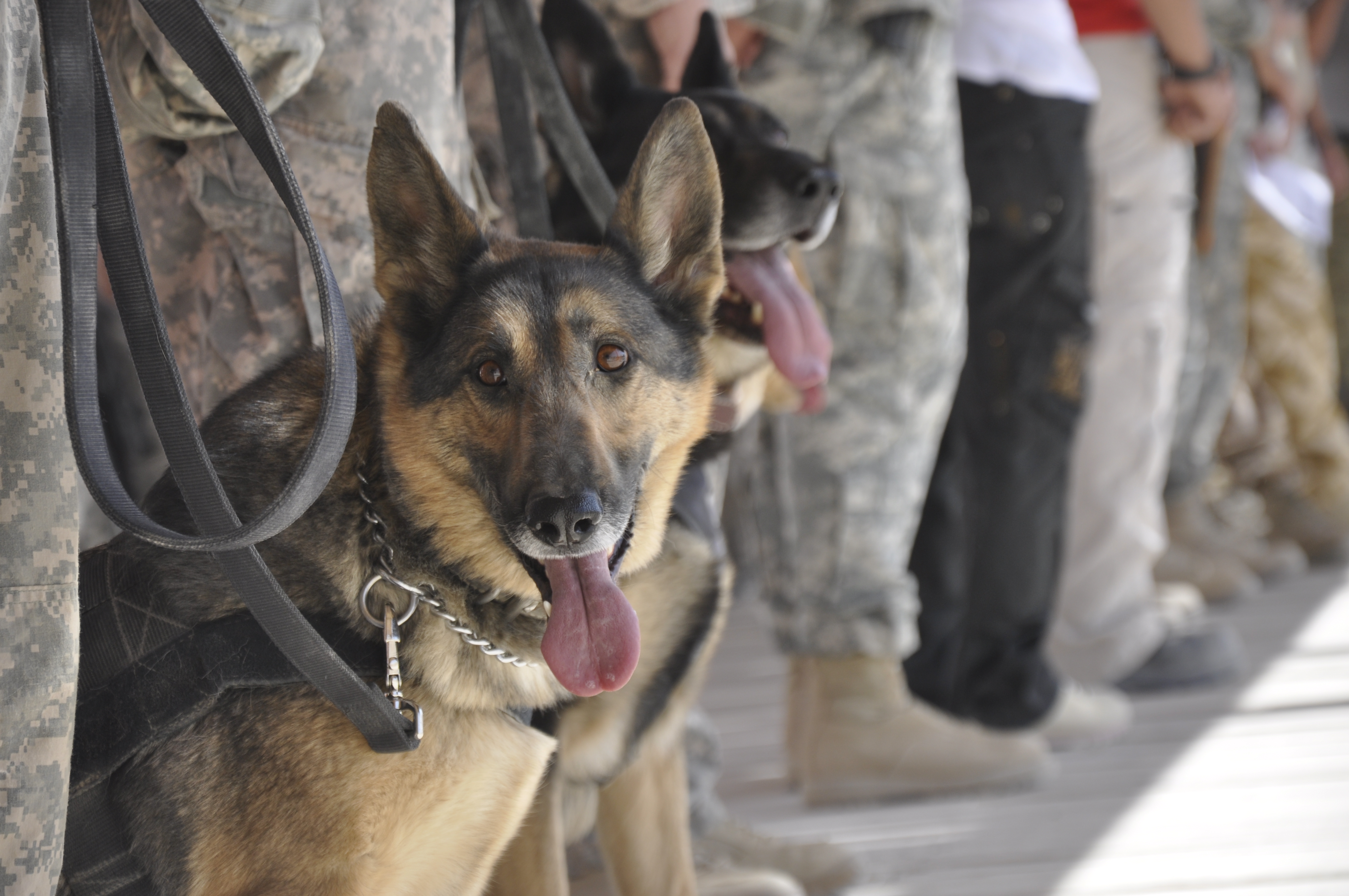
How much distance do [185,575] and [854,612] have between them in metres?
1.93

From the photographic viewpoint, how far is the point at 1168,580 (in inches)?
189

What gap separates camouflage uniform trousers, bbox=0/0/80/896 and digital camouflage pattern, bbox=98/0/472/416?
0.41m

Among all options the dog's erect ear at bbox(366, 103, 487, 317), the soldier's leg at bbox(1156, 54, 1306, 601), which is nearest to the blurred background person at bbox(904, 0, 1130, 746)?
the soldier's leg at bbox(1156, 54, 1306, 601)

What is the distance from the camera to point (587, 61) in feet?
7.54

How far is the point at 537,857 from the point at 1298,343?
16.2 ft

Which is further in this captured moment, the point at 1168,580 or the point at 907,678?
the point at 1168,580

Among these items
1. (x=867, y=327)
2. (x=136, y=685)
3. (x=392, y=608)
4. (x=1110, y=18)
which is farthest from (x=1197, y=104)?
(x=136, y=685)

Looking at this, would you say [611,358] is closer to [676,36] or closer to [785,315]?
[785,315]

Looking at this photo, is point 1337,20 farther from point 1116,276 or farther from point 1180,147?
point 1116,276

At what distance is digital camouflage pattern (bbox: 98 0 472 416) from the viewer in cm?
171

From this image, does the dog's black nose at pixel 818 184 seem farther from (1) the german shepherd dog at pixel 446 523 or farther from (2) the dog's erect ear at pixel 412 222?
(2) the dog's erect ear at pixel 412 222

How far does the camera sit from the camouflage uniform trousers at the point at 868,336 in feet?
9.37

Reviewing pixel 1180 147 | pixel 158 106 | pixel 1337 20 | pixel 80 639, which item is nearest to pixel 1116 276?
pixel 1180 147

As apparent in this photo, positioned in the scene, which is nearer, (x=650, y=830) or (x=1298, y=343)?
(x=650, y=830)
